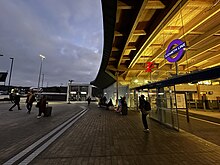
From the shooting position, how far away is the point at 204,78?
4.49 meters

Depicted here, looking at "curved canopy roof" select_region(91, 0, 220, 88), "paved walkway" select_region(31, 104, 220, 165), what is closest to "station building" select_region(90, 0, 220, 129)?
"curved canopy roof" select_region(91, 0, 220, 88)

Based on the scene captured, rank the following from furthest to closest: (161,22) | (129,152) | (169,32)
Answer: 1. (169,32)
2. (161,22)
3. (129,152)

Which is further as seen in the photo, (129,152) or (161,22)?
(161,22)

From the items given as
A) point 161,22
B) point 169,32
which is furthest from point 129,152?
point 169,32

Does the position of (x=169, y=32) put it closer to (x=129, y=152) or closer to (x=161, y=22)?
(x=161, y=22)

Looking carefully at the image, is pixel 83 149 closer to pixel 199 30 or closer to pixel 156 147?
pixel 156 147

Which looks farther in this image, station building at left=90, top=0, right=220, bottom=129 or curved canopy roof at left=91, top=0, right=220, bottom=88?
curved canopy roof at left=91, top=0, right=220, bottom=88

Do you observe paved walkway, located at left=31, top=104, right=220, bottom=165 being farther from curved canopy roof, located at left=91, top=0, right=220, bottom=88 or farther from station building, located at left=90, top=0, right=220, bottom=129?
curved canopy roof, located at left=91, top=0, right=220, bottom=88

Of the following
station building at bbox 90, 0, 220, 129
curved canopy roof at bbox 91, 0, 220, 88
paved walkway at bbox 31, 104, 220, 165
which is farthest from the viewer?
curved canopy roof at bbox 91, 0, 220, 88

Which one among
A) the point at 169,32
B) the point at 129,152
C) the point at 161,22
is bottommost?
the point at 129,152

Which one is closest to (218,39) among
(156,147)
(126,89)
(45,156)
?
(156,147)

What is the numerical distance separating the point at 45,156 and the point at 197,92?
20.2 metres

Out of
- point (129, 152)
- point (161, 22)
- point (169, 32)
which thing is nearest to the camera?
point (129, 152)

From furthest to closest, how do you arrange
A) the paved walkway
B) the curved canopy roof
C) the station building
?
1. the curved canopy roof
2. the station building
3. the paved walkway
